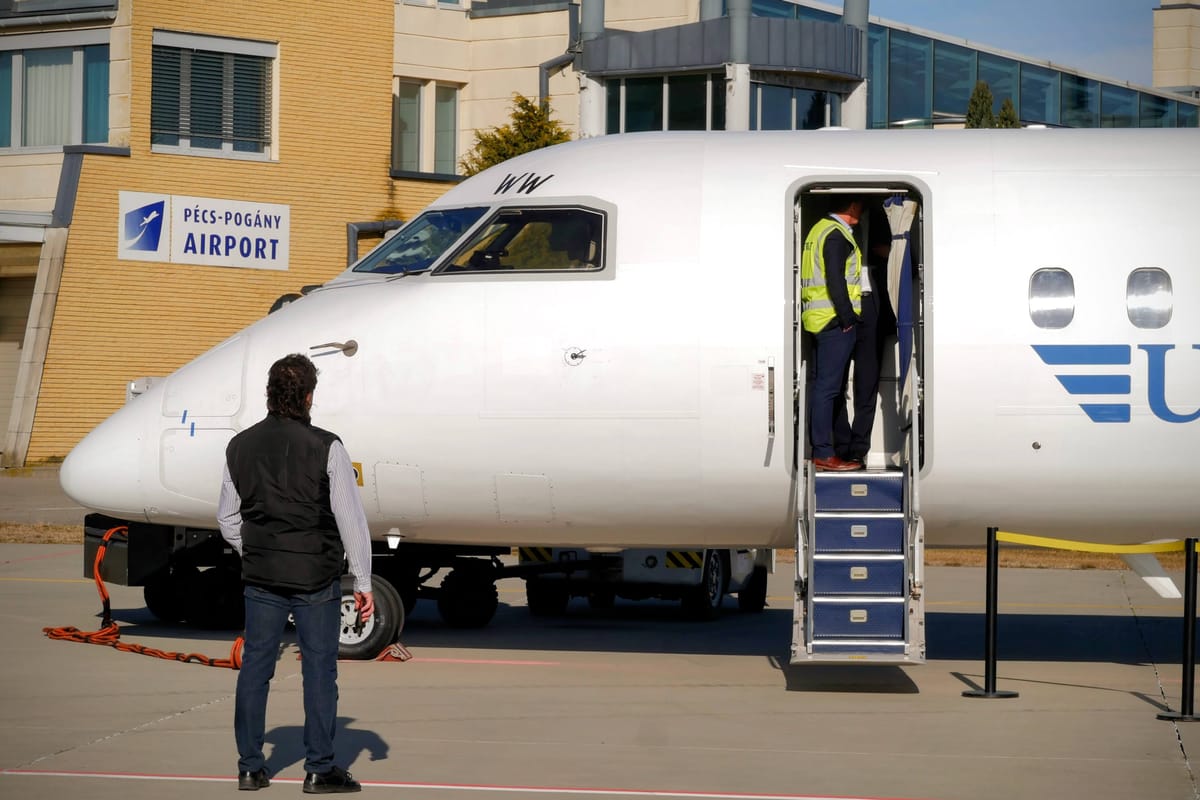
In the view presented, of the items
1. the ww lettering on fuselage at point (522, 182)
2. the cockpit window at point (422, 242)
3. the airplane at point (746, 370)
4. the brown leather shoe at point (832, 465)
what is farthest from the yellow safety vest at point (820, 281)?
the cockpit window at point (422, 242)

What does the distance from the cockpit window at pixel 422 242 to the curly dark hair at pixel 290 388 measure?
4086 mm

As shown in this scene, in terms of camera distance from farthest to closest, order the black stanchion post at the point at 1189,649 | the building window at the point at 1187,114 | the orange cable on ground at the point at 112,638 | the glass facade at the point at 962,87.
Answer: the building window at the point at 1187,114, the glass facade at the point at 962,87, the orange cable on ground at the point at 112,638, the black stanchion post at the point at 1189,649

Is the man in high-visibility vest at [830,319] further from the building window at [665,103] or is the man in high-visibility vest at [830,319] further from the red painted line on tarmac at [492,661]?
the building window at [665,103]

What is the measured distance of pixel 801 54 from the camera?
3606cm

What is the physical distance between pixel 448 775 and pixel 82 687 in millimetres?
3827

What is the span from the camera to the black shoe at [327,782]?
26.6ft

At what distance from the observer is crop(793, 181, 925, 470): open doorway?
11.8 meters

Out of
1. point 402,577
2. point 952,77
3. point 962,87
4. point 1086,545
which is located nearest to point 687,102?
point 952,77

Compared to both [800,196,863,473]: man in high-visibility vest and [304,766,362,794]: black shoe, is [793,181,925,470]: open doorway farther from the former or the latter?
[304,766,362,794]: black shoe

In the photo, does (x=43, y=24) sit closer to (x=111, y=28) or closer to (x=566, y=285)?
(x=111, y=28)

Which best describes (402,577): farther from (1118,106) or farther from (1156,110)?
(1156,110)

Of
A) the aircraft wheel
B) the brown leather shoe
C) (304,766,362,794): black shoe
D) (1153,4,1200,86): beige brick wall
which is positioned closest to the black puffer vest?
(304,766,362,794): black shoe

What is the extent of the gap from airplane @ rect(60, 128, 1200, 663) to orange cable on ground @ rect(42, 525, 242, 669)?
0.74m


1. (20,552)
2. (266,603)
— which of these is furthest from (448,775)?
(20,552)
